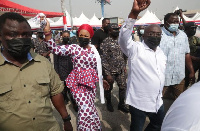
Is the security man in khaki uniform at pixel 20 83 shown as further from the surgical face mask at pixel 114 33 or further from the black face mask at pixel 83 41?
the surgical face mask at pixel 114 33

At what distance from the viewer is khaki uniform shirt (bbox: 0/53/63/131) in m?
1.29

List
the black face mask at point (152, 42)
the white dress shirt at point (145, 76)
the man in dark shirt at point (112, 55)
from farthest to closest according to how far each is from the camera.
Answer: the man in dark shirt at point (112, 55) → the black face mask at point (152, 42) → the white dress shirt at point (145, 76)

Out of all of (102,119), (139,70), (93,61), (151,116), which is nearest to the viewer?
(139,70)

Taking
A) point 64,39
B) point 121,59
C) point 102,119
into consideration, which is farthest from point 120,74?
point 64,39

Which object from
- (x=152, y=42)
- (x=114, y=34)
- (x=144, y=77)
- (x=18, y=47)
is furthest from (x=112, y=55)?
(x=18, y=47)

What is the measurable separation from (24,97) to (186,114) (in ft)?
4.03

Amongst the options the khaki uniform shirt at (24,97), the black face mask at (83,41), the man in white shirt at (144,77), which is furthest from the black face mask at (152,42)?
the khaki uniform shirt at (24,97)

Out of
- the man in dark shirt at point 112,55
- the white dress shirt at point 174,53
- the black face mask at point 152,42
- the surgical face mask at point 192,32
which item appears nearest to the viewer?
the black face mask at point 152,42

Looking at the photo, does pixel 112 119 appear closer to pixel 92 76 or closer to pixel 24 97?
pixel 92 76

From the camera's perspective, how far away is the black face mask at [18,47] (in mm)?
1336

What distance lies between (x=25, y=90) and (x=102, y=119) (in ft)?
7.23

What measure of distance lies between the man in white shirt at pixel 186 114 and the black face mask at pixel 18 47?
50.8 inches

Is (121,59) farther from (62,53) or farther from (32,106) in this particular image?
(32,106)

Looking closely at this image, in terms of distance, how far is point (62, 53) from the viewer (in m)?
2.23
